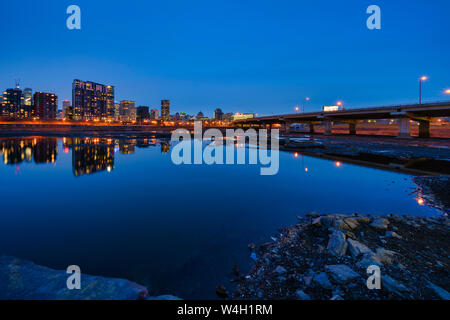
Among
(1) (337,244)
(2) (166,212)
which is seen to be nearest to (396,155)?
(1) (337,244)

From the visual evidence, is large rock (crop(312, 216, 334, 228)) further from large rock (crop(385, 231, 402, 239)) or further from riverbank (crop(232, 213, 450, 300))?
large rock (crop(385, 231, 402, 239))

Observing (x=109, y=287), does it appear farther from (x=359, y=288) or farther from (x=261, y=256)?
(x=359, y=288)

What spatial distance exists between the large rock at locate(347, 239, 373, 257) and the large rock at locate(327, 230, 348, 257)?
14 cm

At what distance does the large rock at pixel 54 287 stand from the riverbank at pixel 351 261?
7.80ft

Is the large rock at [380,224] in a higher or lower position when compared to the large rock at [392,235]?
higher

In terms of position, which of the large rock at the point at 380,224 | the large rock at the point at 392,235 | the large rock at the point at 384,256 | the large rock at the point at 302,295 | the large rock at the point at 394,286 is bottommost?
the large rock at the point at 302,295

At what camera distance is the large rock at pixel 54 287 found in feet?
13.2

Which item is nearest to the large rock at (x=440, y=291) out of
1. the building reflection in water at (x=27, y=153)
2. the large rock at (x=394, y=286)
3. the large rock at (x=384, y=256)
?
the large rock at (x=394, y=286)

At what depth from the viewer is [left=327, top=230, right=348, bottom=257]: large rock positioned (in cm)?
547

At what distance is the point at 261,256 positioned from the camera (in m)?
5.81

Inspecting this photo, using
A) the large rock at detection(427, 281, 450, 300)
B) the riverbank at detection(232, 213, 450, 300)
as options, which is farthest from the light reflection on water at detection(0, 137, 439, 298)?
the large rock at detection(427, 281, 450, 300)

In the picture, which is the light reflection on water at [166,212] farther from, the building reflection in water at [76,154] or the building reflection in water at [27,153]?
the building reflection in water at [27,153]

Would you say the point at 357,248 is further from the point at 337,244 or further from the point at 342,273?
the point at 342,273
